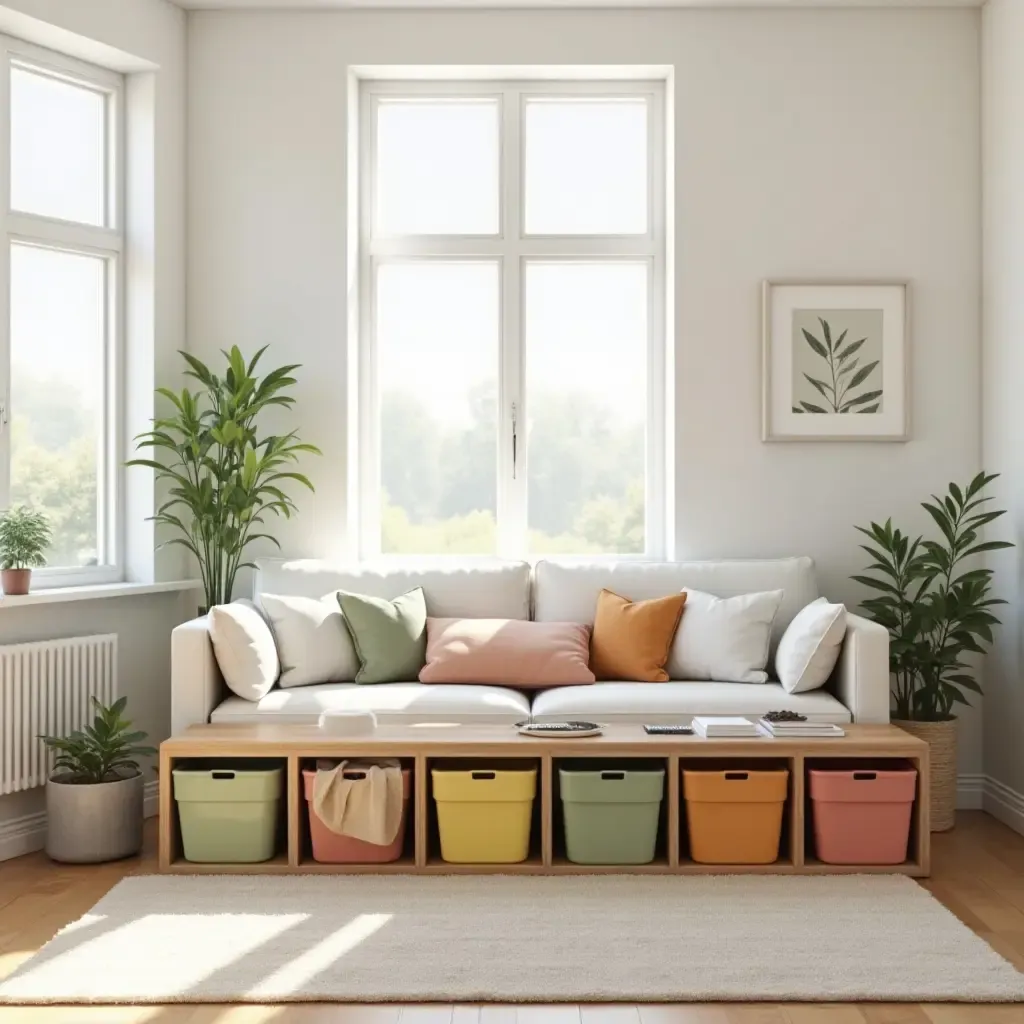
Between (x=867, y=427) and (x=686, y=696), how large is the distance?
150 cm

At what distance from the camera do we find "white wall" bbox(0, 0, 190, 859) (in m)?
4.63

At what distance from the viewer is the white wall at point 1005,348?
455cm

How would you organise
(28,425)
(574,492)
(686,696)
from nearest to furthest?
1. (686,696)
2. (28,425)
3. (574,492)

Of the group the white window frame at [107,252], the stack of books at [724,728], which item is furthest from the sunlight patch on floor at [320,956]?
the white window frame at [107,252]

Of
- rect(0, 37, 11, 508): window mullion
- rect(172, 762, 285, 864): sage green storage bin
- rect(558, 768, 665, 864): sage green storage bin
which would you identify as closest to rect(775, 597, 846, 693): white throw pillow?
rect(558, 768, 665, 864): sage green storage bin

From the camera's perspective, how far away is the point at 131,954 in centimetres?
311

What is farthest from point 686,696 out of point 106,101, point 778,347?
point 106,101

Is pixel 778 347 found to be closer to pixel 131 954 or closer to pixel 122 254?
pixel 122 254

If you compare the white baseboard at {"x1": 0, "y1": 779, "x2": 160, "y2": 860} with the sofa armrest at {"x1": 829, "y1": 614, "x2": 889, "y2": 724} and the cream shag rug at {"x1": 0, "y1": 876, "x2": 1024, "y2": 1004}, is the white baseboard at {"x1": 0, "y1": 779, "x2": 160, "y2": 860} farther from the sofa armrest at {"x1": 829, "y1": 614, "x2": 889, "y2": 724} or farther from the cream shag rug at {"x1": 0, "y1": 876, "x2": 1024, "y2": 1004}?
the sofa armrest at {"x1": 829, "y1": 614, "x2": 889, "y2": 724}

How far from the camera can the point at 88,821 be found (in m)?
3.97

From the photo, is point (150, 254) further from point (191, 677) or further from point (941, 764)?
point (941, 764)

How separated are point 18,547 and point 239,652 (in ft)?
2.73

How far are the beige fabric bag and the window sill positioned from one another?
47.4 inches

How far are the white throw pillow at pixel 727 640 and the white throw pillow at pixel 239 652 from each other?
4.84 feet
